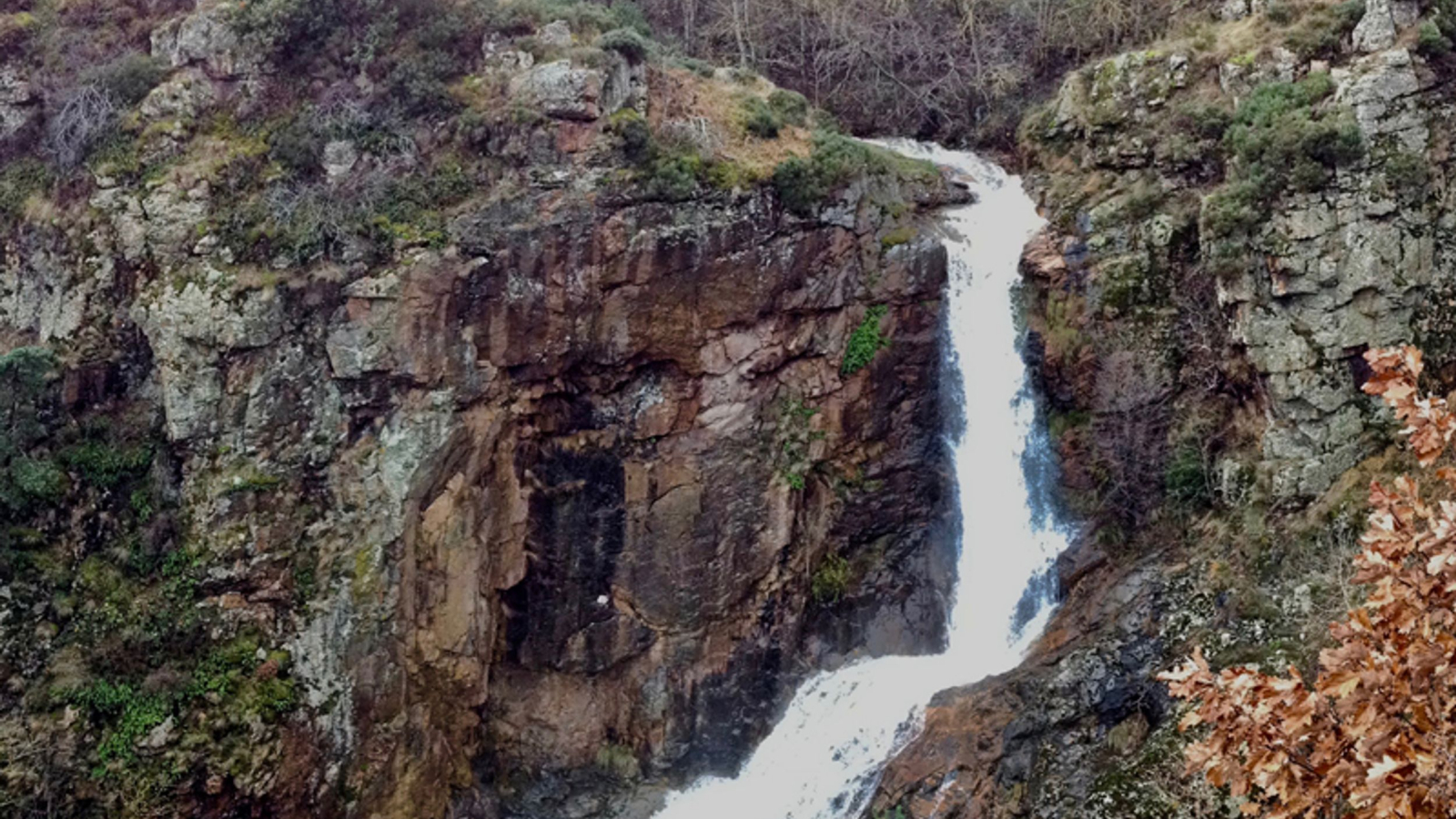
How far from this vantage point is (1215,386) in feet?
65.3

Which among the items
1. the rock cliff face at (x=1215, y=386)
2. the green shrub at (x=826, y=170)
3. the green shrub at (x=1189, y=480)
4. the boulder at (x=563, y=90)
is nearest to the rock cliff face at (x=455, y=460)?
the boulder at (x=563, y=90)

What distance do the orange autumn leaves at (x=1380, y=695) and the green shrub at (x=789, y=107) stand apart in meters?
18.0

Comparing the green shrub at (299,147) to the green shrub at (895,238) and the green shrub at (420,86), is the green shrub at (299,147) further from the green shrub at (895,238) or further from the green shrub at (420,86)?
the green shrub at (895,238)

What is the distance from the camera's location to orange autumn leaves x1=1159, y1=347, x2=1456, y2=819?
549 cm

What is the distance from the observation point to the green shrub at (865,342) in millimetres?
21911

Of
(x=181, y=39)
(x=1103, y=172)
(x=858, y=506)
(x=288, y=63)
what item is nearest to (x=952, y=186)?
(x=1103, y=172)

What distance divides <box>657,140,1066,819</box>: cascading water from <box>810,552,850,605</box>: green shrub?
1.42 metres

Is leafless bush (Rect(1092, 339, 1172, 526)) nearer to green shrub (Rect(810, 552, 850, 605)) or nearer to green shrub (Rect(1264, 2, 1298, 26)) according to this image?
green shrub (Rect(810, 552, 850, 605))

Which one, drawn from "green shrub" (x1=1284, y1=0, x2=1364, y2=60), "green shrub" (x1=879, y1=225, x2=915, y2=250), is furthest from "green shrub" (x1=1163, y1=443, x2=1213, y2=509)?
"green shrub" (x1=1284, y1=0, x2=1364, y2=60)

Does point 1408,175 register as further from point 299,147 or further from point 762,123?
point 299,147

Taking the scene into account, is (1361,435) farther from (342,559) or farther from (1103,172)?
(342,559)

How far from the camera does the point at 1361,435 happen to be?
1781 centimetres

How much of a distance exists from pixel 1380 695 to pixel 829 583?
16.3 m

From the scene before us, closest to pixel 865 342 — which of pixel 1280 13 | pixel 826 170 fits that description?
pixel 826 170
